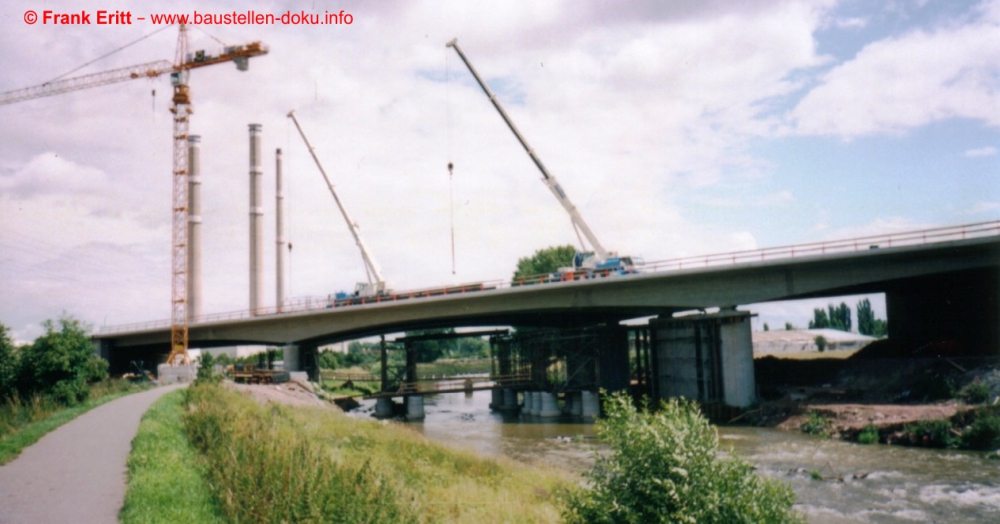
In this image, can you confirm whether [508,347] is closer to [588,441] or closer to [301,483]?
[588,441]

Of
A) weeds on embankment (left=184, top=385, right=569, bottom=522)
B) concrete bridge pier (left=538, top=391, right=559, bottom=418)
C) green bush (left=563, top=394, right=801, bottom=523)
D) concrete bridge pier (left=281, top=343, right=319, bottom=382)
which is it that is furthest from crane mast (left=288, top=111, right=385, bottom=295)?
green bush (left=563, top=394, right=801, bottom=523)

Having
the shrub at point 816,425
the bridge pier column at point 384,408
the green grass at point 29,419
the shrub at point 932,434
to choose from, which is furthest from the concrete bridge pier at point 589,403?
the green grass at point 29,419

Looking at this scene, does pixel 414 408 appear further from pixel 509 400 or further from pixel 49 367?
pixel 49 367

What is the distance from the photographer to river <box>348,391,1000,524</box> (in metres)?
20.4

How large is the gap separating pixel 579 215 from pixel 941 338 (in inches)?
1118

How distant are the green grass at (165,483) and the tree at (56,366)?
761 inches

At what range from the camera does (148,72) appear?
268 feet

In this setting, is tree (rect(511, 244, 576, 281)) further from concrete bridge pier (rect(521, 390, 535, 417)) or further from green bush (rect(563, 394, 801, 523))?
green bush (rect(563, 394, 801, 523))

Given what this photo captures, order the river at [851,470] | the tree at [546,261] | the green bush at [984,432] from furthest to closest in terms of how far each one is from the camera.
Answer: the tree at [546,261] → the green bush at [984,432] → the river at [851,470]

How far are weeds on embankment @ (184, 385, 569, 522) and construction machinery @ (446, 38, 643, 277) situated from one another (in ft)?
79.8

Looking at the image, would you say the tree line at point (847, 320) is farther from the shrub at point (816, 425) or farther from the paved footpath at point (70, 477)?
the paved footpath at point (70, 477)

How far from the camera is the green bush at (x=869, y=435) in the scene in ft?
105

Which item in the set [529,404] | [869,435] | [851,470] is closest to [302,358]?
[529,404]

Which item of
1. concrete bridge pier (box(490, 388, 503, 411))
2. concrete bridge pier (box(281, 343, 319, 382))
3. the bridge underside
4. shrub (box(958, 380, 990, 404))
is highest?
the bridge underside
